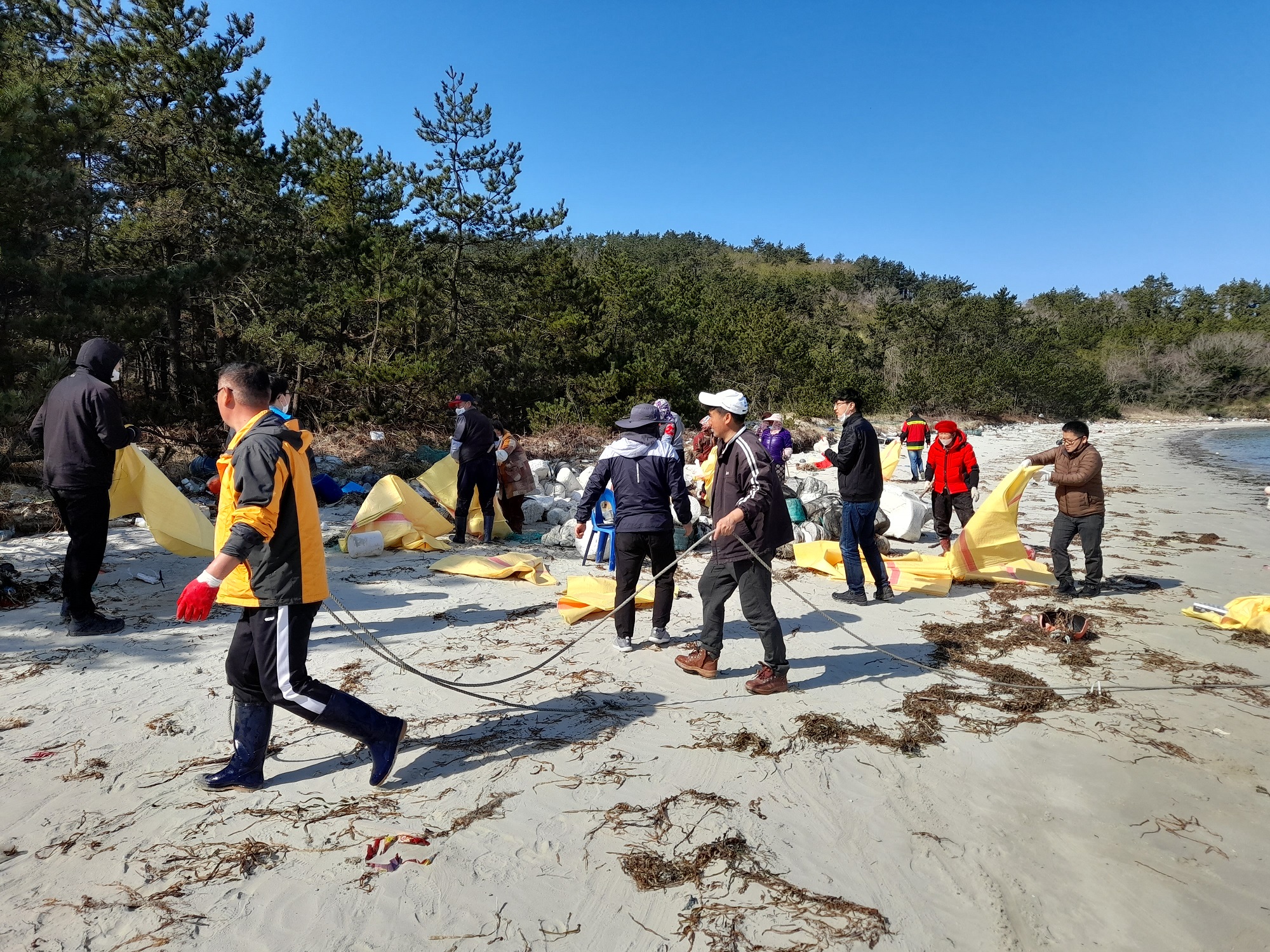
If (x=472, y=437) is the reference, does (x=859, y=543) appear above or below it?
below

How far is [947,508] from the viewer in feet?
27.1

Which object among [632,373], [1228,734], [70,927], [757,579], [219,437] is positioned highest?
[632,373]

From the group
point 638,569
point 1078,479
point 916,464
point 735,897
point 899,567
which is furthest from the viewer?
point 916,464

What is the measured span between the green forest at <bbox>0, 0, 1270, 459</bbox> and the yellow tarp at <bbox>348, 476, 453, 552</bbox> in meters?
3.40

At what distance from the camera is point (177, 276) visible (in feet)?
33.9

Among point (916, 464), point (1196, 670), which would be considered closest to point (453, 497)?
point (1196, 670)

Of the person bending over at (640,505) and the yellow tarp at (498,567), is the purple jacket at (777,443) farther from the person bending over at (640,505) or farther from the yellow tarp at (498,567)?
the person bending over at (640,505)

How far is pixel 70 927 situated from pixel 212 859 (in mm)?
436

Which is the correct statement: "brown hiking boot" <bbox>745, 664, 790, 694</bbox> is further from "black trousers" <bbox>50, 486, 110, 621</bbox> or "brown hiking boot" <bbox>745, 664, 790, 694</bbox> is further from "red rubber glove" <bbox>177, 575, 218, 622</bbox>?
"black trousers" <bbox>50, 486, 110, 621</bbox>

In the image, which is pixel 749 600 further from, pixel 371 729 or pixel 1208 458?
pixel 1208 458

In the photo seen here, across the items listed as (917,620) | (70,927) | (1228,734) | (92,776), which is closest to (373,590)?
(92,776)

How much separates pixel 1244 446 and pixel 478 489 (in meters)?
40.9

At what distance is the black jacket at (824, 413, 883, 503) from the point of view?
20.3ft

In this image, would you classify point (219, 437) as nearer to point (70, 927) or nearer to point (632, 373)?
point (632, 373)
